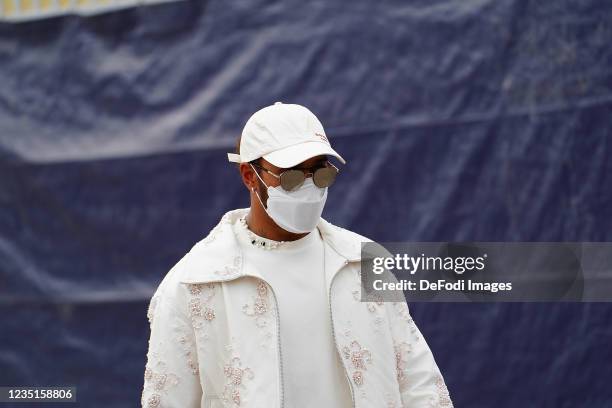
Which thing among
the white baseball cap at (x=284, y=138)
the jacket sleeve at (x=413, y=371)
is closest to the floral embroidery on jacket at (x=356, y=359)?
the jacket sleeve at (x=413, y=371)

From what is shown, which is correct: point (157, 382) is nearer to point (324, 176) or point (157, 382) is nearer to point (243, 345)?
point (243, 345)

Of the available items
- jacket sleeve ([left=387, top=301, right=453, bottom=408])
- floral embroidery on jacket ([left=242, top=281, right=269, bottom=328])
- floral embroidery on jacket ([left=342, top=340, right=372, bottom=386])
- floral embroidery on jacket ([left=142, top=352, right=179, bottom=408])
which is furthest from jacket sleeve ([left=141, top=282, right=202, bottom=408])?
jacket sleeve ([left=387, top=301, right=453, bottom=408])

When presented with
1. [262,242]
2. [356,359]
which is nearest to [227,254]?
[262,242]

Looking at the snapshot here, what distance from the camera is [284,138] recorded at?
2654 millimetres

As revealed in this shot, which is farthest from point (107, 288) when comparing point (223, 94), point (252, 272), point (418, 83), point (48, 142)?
point (252, 272)

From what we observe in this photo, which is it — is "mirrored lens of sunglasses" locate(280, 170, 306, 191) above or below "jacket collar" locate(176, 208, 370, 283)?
above

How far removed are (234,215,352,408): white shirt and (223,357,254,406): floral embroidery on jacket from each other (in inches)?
4.1

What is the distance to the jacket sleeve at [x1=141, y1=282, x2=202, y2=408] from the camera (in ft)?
8.45

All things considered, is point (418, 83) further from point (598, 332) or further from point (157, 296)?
point (157, 296)

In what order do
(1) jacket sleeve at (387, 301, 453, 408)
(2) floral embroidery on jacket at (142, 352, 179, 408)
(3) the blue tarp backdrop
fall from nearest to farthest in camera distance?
(2) floral embroidery on jacket at (142, 352, 179, 408) → (1) jacket sleeve at (387, 301, 453, 408) → (3) the blue tarp backdrop

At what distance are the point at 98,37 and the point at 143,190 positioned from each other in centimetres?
66

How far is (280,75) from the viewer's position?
13.3 feet

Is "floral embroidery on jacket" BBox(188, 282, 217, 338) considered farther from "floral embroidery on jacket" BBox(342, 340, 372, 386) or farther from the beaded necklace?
"floral embroidery on jacket" BBox(342, 340, 372, 386)

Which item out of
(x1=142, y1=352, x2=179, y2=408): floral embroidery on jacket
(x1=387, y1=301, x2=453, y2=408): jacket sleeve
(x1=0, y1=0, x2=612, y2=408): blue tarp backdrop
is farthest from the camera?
(x1=0, y1=0, x2=612, y2=408): blue tarp backdrop
